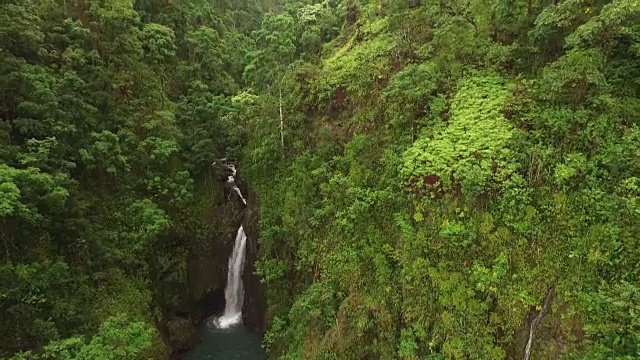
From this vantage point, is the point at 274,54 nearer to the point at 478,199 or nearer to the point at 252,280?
the point at 252,280

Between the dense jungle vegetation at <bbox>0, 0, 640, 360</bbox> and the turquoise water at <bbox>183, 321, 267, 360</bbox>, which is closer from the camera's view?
the dense jungle vegetation at <bbox>0, 0, 640, 360</bbox>

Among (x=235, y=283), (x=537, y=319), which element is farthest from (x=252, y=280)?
(x=537, y=319)

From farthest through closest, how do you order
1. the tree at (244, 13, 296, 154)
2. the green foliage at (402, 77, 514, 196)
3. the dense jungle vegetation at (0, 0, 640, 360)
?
the tree at (244, 13, 296, 154)
the green foliage at (402, 77, 514, 196)
the dense jungle vegetation at (0, 0, 640, 360)

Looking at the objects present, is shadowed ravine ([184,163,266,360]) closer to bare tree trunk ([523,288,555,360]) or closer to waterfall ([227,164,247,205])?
waterfall ([227,164,247,205])

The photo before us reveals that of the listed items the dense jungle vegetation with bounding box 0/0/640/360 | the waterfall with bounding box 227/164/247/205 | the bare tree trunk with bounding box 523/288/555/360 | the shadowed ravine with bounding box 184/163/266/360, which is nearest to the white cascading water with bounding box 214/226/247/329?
the shadowed ravine with bounding box 184/163/266/360

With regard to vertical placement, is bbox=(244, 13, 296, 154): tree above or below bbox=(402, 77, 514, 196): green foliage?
above

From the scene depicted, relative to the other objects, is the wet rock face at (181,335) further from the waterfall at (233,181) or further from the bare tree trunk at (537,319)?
the bare tree trunk at (537,319)
